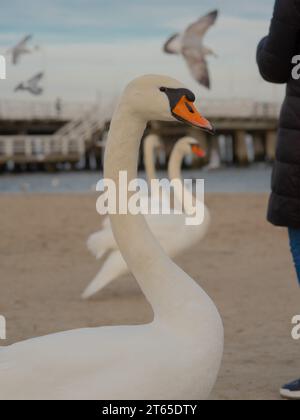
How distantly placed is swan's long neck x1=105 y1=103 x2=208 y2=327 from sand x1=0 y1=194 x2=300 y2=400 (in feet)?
4.72

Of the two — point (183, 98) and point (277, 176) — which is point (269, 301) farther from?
point (183, 98)

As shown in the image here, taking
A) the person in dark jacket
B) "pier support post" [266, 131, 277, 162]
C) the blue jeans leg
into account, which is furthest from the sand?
"pier support post" [266, 131, 277, 162]

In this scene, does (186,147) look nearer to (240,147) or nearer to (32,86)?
(32,86)

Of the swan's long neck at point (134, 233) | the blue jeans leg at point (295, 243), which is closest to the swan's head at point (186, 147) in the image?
the blue jeans leg at point (295, 243)

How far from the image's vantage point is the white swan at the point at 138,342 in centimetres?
250

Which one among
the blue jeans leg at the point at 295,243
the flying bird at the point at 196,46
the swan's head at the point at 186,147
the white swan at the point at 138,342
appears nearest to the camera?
the white swan at the point at 138,342

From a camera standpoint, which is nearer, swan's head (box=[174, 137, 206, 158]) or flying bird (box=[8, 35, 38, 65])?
swan's head (box=[174, 137, 206, 158])

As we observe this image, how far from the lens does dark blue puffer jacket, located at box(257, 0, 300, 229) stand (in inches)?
139

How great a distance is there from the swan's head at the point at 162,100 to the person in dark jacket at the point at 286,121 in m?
0.89

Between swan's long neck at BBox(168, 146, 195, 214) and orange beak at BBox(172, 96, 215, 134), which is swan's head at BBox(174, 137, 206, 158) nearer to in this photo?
swan's long neck at BBox(168, 146, 195, 214)

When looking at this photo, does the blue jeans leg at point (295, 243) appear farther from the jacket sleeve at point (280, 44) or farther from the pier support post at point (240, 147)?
the pier support post at point (240, 147)

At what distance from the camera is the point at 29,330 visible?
5.83 metres

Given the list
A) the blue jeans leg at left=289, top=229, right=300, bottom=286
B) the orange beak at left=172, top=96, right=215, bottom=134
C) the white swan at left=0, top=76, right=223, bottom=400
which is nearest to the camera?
the white swan at left=0, top=76, right=223, bottom=400

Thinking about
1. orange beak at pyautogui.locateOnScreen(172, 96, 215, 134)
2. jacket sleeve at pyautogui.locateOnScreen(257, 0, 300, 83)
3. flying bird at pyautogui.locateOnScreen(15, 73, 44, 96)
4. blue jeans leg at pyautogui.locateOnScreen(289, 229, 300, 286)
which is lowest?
flying bird at pyautogui.locateOnScreen(15, 73, 44, 96)
